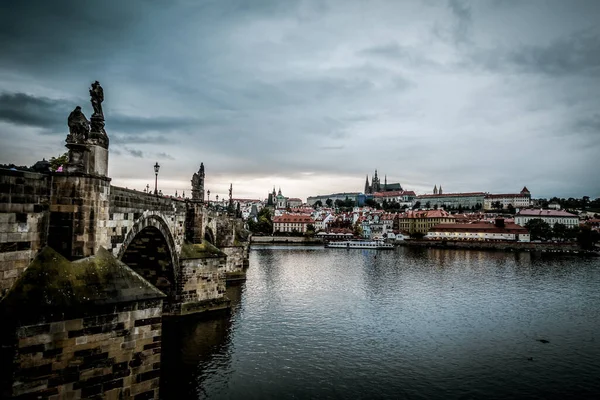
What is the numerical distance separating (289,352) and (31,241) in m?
13.5

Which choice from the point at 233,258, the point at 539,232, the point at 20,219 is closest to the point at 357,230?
the point at 539,232

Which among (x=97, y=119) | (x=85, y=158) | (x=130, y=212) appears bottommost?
(x=130, y=212)

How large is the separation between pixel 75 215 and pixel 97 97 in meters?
4.02

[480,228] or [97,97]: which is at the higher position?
[97,97]

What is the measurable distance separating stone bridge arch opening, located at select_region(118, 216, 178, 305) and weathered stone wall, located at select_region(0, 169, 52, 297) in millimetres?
10514

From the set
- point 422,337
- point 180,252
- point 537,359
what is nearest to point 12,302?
point 180,252

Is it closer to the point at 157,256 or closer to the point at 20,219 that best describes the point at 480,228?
the point at 157,256

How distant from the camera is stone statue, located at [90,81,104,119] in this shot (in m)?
12.6

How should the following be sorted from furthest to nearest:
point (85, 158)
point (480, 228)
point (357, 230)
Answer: point (357, 230), point (480, 228), point (85, 158)

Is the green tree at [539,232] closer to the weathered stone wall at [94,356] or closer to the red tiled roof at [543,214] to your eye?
the red tiled roof at [543,214]

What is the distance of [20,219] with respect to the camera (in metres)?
9.74

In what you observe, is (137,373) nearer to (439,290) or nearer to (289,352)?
(289,352)

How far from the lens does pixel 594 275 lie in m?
54.2

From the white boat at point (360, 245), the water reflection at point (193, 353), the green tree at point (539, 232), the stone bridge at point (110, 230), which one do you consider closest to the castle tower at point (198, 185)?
the stone bridge at point (110, 230)
